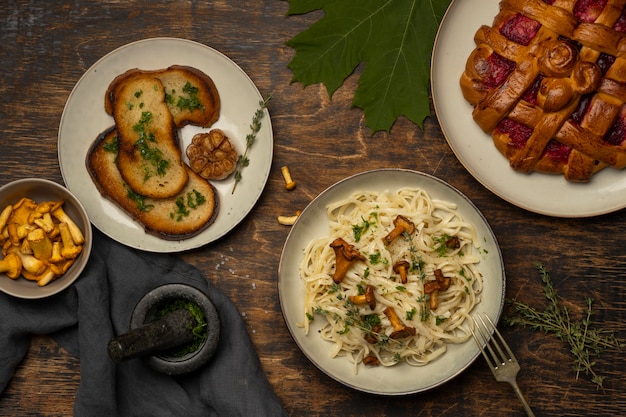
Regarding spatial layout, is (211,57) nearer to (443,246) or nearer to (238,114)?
(238,114)

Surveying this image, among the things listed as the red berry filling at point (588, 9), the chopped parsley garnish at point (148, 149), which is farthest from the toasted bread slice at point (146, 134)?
the red berry filling at point (588, 9)

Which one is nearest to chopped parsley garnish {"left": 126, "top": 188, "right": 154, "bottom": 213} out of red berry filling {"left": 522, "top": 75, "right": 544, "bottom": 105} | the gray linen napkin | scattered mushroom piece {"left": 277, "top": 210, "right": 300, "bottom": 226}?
the gray linen napkin

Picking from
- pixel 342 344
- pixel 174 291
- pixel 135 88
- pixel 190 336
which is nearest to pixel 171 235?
pixel 174 291

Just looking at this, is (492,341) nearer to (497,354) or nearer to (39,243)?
(497,354)

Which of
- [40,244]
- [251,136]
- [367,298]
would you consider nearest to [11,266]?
[40,244]

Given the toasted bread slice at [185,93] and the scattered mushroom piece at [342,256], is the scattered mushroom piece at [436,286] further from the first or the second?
the toasted bread slice at [185,93]
